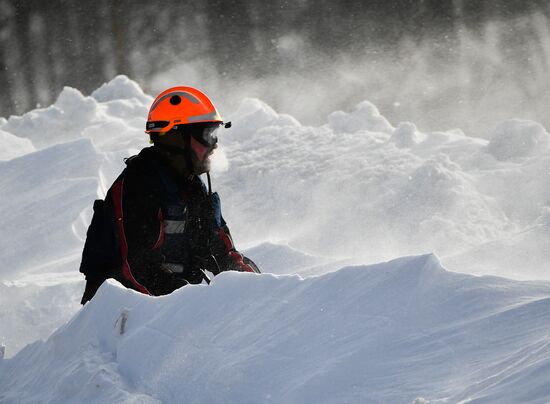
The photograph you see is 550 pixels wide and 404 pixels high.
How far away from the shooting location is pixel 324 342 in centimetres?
241

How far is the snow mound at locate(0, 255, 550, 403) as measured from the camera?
7.06ft

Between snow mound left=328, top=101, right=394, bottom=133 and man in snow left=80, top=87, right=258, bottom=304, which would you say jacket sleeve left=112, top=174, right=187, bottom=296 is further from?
snow mound left=328, top=101, right=394, bottom=133

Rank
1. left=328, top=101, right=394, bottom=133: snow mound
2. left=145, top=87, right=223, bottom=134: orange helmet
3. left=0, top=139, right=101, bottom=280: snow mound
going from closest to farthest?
left=145, top=87, right=223, bottom=134: orange helmet, left=0, top=139, right=101, bottom=280: snow mound, left=328, top=101, right=394, bottom=133: snow mound

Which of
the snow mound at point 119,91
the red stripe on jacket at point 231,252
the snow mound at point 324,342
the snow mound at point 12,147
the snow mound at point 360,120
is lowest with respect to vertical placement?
the snow mound at point 324,342

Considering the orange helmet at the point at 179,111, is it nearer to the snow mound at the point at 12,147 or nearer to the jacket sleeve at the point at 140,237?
the jacket sleeve at the point at 140,237

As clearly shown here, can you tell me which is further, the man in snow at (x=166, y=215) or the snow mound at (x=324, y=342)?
the man in snow at (x=166, y=215)

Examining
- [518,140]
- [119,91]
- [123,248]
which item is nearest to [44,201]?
[123,248]

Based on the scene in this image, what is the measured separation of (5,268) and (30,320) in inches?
66.4

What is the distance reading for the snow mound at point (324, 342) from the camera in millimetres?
2150

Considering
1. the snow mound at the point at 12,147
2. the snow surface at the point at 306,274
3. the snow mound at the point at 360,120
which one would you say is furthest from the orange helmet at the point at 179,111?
the snow mound at the point at 12,147

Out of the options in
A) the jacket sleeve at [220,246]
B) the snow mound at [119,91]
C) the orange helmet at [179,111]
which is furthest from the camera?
the snow mound at [119,91]

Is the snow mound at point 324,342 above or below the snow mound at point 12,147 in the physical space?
below

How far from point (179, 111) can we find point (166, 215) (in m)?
0.58

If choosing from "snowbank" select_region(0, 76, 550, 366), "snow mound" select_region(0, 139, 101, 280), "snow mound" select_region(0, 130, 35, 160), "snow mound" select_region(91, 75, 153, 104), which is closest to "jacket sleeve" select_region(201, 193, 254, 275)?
"snowbank" select_region(0, 76, 550, 366)
